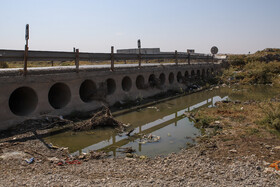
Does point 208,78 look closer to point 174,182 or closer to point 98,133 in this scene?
point 98,133

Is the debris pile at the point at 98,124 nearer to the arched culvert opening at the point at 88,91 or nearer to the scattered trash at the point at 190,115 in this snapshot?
the arched culvert opening at the point at 88,91

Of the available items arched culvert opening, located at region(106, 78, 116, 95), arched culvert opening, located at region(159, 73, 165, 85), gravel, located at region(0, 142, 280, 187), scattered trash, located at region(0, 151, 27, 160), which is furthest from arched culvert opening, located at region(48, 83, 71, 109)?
arched culvert opening, located at region(159, 73, 165, 85)

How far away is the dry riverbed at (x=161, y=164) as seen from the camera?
6.25 m

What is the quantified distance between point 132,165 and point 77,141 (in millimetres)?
3512

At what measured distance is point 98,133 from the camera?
11242mm

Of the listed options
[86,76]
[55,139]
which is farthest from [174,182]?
[86,76]

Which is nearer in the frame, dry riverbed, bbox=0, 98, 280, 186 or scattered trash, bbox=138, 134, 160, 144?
dry riverbed, bbox=0, 98, 280, 186

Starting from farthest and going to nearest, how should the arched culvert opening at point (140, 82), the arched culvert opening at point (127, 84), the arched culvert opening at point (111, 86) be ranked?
the arched culvert opening at point (140, 82) < the arched culvert opening at point (127, 84) < the arched culvert opening at point (111, 86)

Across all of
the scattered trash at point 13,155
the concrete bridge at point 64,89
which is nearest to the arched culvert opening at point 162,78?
the concrete bridge at point 64,89

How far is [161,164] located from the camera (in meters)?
7.67

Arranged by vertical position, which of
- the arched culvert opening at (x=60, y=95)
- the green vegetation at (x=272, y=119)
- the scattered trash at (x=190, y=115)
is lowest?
the scattered trash at (x=190, y=115)

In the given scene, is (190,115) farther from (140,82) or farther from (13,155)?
(13,155)

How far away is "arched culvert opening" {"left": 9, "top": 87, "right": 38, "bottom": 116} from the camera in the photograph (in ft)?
39.5

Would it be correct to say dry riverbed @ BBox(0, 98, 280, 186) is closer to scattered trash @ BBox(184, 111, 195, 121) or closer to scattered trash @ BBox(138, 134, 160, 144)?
scattered trash @ BBox(138, 134, 160, 144)
